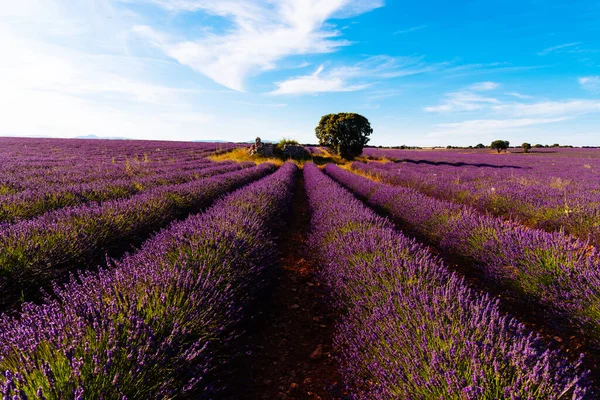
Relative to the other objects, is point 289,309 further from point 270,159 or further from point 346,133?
point 346,133

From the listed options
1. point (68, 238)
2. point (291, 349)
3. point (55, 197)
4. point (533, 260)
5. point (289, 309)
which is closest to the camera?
point (291, 349)

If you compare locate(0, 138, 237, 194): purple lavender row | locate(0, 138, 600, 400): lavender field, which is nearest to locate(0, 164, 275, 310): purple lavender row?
locate(0, 138, 600, 400): lavender field

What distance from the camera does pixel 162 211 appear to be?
477cm

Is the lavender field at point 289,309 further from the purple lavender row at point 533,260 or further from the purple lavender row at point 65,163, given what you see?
the purple lavender row at point 65,163

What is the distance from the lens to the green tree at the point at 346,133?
26062 mm

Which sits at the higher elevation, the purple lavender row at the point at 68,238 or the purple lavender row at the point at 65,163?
the purple lavender row at the point at 65,163

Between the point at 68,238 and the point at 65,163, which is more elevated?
the point at 65,163

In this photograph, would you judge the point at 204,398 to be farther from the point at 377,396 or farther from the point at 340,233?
the point at 340,233

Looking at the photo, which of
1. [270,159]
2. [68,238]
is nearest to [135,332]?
[68,238]

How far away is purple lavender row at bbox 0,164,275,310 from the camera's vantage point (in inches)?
97.8

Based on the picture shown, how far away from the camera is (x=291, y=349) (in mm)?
2443

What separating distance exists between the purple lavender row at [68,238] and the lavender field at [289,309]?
19mm

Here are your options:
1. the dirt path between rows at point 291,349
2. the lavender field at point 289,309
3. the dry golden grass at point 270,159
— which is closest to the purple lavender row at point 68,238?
the lavender field at point 289,309

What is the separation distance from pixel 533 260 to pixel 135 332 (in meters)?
3.45
